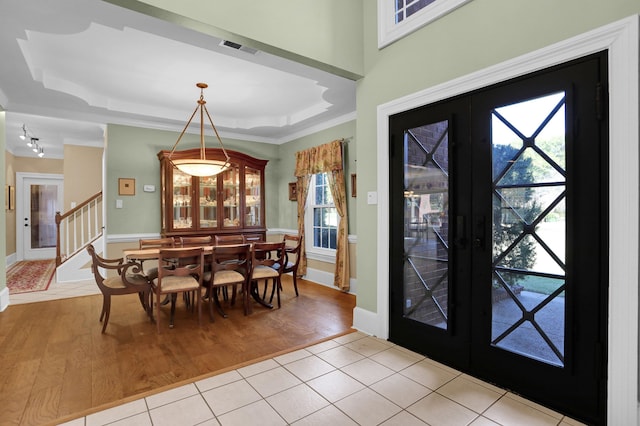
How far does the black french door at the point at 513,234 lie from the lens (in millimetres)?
1726

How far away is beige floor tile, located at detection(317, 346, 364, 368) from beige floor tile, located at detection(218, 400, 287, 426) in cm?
67

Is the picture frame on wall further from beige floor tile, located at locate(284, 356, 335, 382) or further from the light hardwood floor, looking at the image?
beige floor tile, located at locate(284, 356, 335, 382)

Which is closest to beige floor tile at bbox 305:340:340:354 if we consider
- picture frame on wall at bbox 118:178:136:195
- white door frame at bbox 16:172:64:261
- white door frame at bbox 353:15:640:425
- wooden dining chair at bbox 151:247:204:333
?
wooden dining chair at bbox 151:247:204:333

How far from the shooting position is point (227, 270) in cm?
370

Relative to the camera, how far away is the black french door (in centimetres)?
173

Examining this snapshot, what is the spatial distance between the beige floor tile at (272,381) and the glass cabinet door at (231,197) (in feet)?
11.1

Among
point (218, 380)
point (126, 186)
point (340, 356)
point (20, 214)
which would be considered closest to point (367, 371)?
point (340, 356)

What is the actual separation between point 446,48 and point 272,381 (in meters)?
2.64

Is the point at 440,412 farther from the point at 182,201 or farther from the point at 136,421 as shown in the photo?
the point at 182,201

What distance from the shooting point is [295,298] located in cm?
437

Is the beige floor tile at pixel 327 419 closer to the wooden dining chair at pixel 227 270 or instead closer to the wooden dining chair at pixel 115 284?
the wooden dining chair at pixel 227 270

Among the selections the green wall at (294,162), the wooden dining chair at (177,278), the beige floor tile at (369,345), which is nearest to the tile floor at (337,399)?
the beige floor tile at (369,345)

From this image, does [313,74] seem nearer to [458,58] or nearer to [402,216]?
[458,58]

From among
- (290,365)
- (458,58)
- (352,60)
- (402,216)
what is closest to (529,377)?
(402,216)
